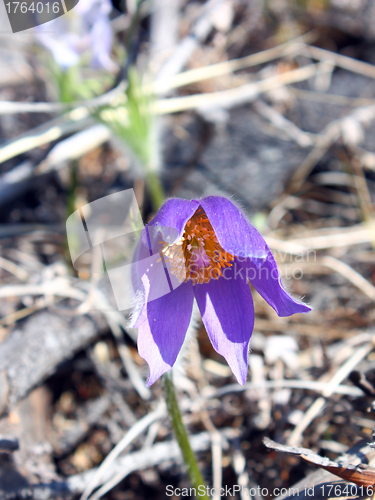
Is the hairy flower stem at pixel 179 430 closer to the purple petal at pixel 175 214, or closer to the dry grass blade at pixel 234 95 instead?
the purple petal at pixel 175 214

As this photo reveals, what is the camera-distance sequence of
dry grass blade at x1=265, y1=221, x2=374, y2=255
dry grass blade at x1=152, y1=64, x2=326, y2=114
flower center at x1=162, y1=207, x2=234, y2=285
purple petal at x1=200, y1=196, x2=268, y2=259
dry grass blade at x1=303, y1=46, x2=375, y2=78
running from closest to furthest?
1. purple petal at x1=200, y1=196, x2=268, y2=259
2. flower center at x1=162, y1=207, x2=234, y2=285
3. dry grass blade at x1=265, y1=221, x2=374, y2=255
4. dry grass blade at x1=152, y1=64, x2=326, y2=114
5. dry grass blade at x1=303, y1=46, x2=375, y2=78

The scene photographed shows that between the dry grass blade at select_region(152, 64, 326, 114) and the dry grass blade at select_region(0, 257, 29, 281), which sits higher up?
the dry grass blade at select_region(152, 64, 326, 114)

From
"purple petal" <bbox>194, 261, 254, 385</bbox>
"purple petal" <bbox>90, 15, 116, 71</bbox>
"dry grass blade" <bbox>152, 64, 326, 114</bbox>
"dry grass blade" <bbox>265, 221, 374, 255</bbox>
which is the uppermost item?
"purple petal" <bbox>90, 15, 116, 71</bbox>

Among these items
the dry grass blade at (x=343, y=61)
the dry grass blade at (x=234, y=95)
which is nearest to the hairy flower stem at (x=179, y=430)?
the dry grass blade at (x=234, y=95)

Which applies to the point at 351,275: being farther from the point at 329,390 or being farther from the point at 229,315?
the point at 229,315

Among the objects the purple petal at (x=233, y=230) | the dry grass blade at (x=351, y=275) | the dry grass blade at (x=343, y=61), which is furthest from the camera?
the dry grass blade at (x=343, y=61)

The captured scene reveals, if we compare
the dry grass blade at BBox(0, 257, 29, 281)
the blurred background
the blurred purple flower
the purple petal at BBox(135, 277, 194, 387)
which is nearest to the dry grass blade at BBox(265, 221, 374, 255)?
the blurred background

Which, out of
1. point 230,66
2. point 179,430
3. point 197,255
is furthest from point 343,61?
point 179,430

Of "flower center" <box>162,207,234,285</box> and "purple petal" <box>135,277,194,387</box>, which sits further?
"flower center" <box>162,207,234,285</box>

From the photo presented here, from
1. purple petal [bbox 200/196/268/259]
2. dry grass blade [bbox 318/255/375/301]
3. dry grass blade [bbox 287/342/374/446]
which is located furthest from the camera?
dry grass blade [bbox 318/255/375/301]

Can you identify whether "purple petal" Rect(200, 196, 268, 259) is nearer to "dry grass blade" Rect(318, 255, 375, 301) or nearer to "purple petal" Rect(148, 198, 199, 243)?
"purple petal" Rect(148, 198, 199, 243)
